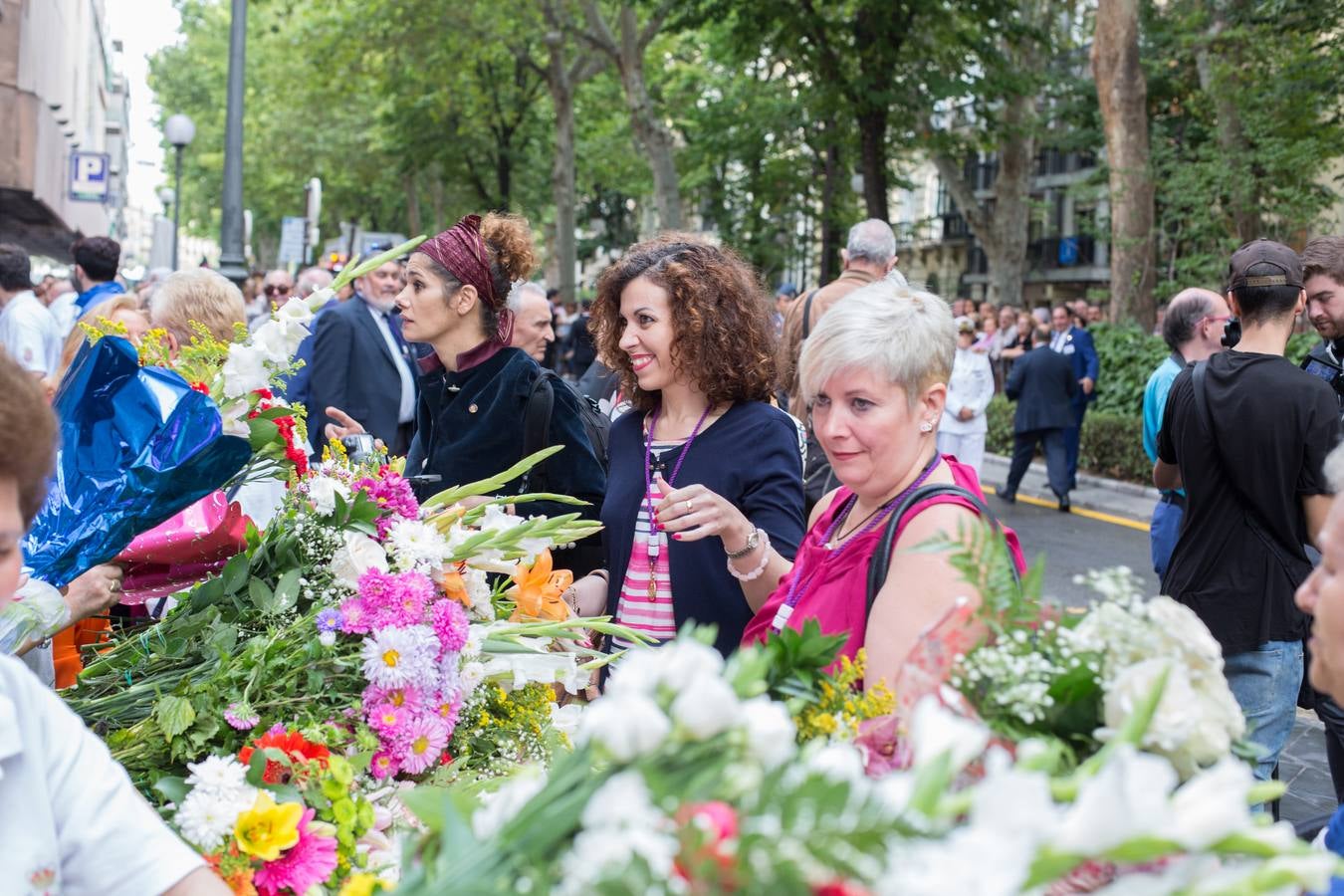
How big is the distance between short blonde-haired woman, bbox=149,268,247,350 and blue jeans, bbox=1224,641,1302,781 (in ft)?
12.6

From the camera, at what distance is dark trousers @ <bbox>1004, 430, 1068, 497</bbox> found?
1312cm

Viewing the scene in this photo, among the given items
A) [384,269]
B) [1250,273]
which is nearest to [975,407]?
[384,269]

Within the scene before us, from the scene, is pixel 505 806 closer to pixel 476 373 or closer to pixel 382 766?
pixel 382 766

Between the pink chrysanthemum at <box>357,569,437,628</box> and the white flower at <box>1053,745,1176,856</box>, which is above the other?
the white flower at <box>1053,745,1176,856</box>

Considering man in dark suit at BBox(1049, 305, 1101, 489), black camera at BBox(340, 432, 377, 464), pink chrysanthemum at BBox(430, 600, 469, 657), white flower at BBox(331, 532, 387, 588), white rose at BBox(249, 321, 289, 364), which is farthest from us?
man in dark suit at BBox(1049, 305, 1101, 489)

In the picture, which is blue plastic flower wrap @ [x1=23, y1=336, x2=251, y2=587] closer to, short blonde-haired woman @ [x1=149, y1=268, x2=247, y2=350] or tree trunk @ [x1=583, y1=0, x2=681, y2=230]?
short blonde-haired woman @ [x1=149, y1=268, x2=247, y2=350]

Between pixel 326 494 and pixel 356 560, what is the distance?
0.25 metres

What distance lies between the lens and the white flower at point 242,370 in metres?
2.70

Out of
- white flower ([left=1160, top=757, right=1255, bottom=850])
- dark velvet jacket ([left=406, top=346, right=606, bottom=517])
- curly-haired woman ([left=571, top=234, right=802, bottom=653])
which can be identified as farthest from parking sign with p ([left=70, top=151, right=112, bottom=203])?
white flower ([left=1160, top=757, right=1255, bottom=850])

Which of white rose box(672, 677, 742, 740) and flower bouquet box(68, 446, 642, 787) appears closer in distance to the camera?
white rose box(672, 677, 742, 740)

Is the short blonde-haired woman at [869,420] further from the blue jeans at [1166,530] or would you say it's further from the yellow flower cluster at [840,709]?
the blue jeans at [1166,530]

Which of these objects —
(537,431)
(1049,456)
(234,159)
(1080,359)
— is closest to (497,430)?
(537,431)

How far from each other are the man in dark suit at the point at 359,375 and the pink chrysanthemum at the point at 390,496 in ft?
12.2

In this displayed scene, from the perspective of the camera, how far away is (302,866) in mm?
2076
